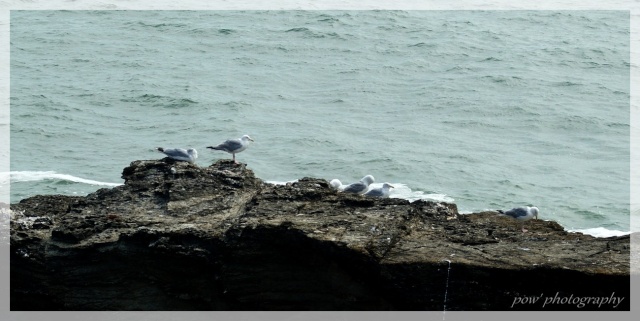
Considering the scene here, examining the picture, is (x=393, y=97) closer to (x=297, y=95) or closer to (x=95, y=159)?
(x=297, y=95)

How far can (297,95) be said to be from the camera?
29.4m

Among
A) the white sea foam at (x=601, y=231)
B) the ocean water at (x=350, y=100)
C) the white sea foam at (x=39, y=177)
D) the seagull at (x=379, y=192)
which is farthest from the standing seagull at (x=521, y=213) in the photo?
the white sea foam at (x=39, y=177)

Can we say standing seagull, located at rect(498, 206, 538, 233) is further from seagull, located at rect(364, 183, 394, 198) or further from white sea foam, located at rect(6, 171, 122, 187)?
white sea foam, located at rect(6, 171, 122, 187)

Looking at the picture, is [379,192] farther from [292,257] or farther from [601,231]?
[601,231]

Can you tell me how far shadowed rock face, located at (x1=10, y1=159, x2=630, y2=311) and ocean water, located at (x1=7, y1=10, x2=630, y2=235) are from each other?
8.45 m

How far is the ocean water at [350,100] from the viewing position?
23.6 m

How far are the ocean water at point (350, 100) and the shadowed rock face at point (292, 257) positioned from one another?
27.7 ft

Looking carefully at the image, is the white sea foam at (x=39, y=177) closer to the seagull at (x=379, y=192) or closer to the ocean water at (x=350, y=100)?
the ocean water at (x=350, y=100)

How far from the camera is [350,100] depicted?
2892 centimetres

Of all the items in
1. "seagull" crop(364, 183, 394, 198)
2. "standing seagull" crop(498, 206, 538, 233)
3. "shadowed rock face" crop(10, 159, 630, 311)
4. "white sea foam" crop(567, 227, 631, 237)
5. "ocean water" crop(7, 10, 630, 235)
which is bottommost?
"white sea foam" crop(567, 227, 631, 237)

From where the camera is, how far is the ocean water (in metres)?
23.6

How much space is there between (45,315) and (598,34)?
29112 millimetres

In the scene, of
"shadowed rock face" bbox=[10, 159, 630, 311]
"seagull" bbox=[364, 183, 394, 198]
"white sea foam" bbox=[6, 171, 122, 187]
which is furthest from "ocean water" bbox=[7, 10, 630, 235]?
"shadowed rock face" bbox=[10, 159, 630, 311]

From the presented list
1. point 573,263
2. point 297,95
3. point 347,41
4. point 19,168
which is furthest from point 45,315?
point 347,41
